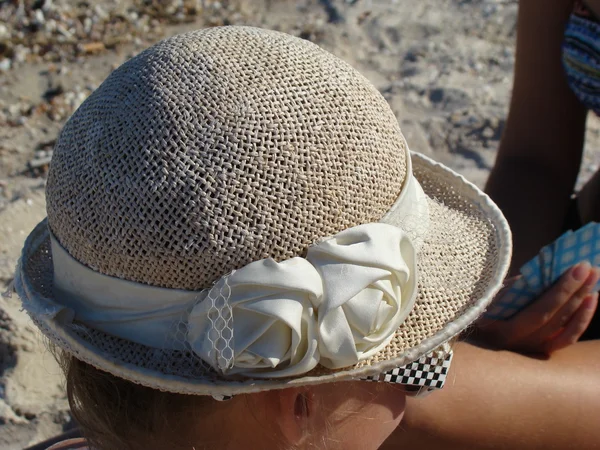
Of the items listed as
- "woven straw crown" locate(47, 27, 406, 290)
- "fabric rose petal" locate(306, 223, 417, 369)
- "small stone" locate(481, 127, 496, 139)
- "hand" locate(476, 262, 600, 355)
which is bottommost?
"small stone" locate(481, 127, 496, 139)

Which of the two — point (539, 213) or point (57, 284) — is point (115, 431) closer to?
point (57, 284)

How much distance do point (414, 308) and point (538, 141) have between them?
1245 mm

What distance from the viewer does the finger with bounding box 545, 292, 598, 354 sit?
1.58 m

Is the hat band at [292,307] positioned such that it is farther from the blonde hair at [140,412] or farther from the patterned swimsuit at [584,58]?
the patterned swimsuit at [584,58]

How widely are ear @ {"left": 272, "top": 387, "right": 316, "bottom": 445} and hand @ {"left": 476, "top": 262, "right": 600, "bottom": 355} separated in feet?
2.29

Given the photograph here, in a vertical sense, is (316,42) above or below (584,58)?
below

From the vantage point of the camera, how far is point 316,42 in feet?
11.9

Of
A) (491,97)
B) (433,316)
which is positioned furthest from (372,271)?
(491,97)

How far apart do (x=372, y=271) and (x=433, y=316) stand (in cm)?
21

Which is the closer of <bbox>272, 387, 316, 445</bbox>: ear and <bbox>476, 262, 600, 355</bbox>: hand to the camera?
<bbox>272, 387, 316, 445</bbox>: ear

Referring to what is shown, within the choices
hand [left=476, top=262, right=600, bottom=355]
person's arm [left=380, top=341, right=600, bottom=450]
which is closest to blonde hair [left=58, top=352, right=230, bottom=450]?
person's arm [left=380, top=341, right=600, bottom=450]

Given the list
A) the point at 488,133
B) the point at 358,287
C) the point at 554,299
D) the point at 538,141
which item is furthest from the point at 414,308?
the point at 488,133

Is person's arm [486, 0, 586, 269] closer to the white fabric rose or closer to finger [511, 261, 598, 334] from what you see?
finger [511, 261, 598, 334]

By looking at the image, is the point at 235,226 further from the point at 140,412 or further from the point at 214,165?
the point at 140,412
